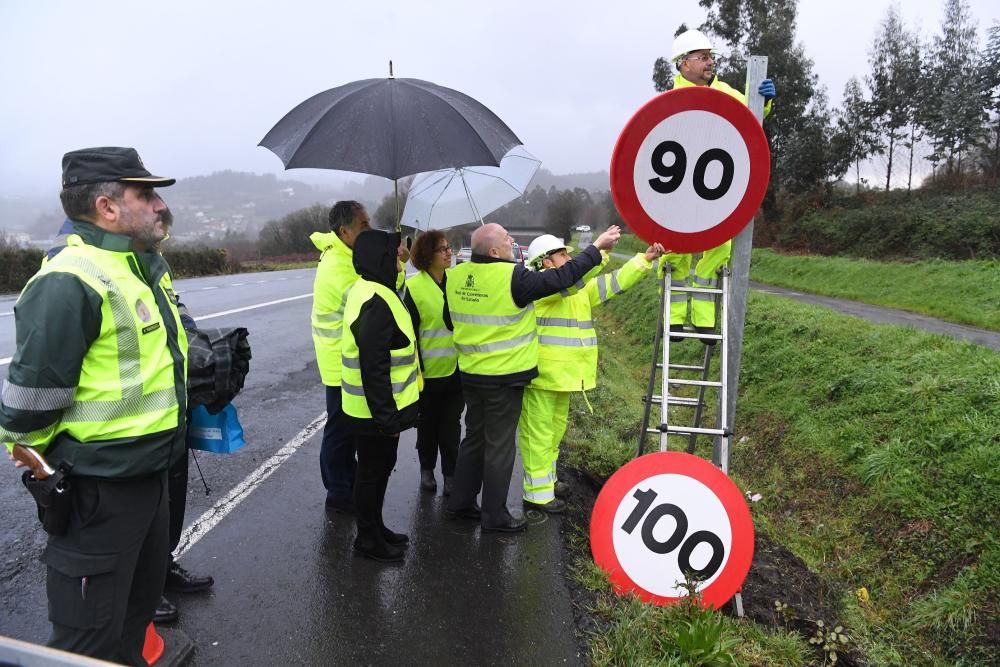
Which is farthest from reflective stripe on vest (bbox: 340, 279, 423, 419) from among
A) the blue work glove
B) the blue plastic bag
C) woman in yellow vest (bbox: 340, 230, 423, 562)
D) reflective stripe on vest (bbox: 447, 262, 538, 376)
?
the blue work glove

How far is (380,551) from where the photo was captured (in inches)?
150

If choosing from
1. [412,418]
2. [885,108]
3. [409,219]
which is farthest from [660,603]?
[885,108]

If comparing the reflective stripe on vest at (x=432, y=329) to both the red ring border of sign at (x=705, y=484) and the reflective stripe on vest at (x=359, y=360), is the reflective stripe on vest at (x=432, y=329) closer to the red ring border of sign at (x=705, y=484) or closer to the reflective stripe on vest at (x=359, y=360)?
the reflective stripe on vest at (x=359, y=360)

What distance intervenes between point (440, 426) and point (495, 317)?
1.22 m

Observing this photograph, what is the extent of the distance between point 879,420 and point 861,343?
5.74 feet

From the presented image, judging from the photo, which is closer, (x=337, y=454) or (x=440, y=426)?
(x=337, y=454)

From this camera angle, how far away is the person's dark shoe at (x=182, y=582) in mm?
3420

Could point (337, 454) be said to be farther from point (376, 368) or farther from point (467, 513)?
point (376, 368)

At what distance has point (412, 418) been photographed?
144 inches

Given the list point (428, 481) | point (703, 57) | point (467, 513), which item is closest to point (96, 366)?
point (467, 513)

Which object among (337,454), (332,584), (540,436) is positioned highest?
(540,436)

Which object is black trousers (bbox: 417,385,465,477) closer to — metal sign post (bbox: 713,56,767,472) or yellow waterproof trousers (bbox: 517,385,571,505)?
yellow waterproof trousers (bbox: 517,385,571,505)

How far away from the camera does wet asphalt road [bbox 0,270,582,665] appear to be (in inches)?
120

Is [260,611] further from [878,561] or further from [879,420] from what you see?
[879,420]
